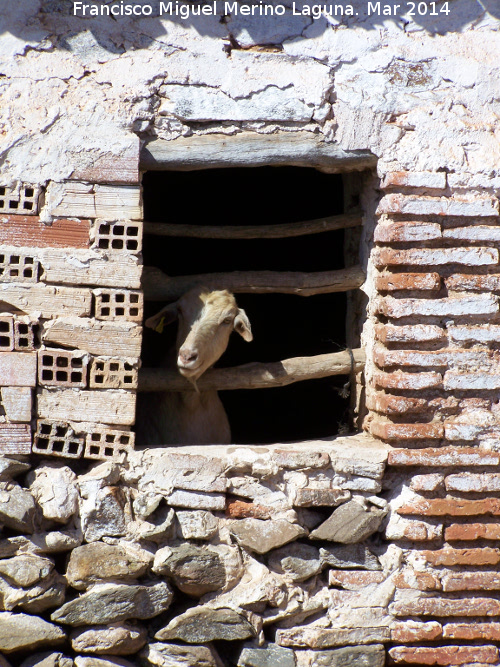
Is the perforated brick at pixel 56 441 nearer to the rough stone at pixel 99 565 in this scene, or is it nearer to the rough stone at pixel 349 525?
the rough stone at pixel 99 565

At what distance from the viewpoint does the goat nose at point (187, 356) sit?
153 inches

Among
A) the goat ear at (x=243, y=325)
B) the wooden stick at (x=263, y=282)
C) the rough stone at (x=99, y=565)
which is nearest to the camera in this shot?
the rough stone at (x=99, y=565)

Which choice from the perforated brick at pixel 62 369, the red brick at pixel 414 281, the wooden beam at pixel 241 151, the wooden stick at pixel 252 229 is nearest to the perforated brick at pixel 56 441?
the perforated brick at pixel 62 369

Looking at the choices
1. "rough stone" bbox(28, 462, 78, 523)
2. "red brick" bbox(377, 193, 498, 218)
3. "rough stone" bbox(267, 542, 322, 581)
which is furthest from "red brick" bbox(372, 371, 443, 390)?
"rough stone" bbox(28, 462, 78, 523)

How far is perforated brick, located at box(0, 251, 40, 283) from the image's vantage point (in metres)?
3.50

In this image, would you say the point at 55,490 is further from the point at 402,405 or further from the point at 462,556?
the point at 462,556

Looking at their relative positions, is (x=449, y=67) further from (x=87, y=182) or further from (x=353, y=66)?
(x=87, y=182)

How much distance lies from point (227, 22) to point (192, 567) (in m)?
2.83

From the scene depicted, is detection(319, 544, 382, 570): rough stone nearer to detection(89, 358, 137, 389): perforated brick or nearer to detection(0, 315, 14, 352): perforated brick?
detection(89, 358, 137, 389): perforated brick

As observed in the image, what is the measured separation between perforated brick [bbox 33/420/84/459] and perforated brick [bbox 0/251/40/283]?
2.39 ft

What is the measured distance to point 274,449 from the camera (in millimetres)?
3738

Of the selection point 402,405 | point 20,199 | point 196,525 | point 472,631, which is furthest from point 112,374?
point 472,631

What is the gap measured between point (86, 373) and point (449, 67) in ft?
8.34

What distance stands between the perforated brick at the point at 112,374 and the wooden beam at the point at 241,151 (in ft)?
3.40
